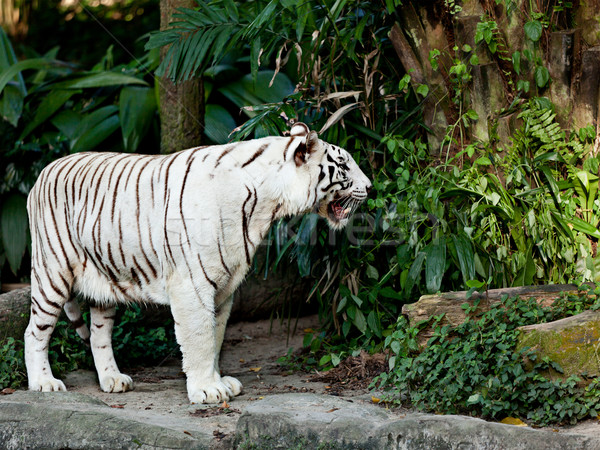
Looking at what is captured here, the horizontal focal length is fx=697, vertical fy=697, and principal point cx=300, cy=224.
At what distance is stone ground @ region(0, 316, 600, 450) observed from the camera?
2.86 meters

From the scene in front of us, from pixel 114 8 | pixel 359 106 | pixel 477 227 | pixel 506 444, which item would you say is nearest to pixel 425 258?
pixel 477 227

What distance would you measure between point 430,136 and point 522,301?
4.56ft

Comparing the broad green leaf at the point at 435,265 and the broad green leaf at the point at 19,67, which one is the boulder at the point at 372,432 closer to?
the broad green leaf at the point at 435,265

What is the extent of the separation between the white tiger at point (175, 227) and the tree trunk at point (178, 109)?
3.98ft

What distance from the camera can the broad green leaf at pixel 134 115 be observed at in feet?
19.8

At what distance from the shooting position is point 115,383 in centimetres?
427

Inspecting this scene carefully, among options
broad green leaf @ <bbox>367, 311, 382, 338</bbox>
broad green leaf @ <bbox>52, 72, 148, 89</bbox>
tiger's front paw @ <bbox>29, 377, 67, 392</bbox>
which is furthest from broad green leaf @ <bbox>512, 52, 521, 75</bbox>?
broad green leaf @ <bbox>52, 72, 148, 89</bbox>

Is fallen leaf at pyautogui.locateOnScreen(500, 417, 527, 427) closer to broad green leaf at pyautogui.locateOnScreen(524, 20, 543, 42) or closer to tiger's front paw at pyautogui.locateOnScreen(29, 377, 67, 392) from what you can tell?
broad green leaf at pyautogui.locateOnScreen(524, 20, 543, 42)

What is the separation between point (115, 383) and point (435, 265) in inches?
81.4

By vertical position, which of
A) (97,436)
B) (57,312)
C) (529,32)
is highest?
(529,32)

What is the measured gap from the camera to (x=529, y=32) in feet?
13.7

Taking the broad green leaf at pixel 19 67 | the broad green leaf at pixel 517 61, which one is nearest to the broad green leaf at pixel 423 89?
the broad green leaf at pixel 517 61

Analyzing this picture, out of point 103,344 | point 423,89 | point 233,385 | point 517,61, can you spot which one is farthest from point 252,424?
point 517,61

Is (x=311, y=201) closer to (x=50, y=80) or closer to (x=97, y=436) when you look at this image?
(x=97, y=436)
